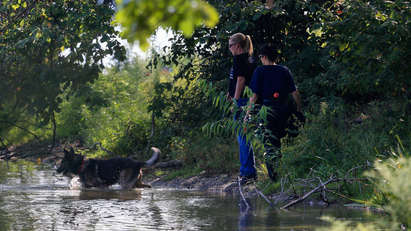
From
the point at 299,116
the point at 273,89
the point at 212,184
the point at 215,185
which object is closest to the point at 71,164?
the point at 212,184

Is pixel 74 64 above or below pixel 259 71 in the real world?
above

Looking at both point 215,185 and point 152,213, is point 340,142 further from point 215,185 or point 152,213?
point 152,213

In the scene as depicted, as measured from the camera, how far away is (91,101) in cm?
1645

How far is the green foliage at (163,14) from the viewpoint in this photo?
283 cm

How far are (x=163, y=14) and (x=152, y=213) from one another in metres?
4.35

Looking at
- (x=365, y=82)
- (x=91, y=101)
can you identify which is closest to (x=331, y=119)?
(x=365, y=82)

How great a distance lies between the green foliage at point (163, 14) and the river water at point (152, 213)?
3.13 meters

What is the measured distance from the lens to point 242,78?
8984 millimetres

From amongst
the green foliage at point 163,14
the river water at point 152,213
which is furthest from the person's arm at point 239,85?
the green foliage at point 163,14

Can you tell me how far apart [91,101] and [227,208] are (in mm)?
9981

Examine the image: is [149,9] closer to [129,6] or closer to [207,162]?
[129,6]

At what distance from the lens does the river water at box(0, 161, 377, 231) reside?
230 inches

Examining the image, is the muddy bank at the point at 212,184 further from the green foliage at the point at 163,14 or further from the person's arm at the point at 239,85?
the green foliage at the point at 163,14

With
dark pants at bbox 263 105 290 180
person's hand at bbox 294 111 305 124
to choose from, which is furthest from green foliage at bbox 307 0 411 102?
dark pants at bbox 263 105 290 180
